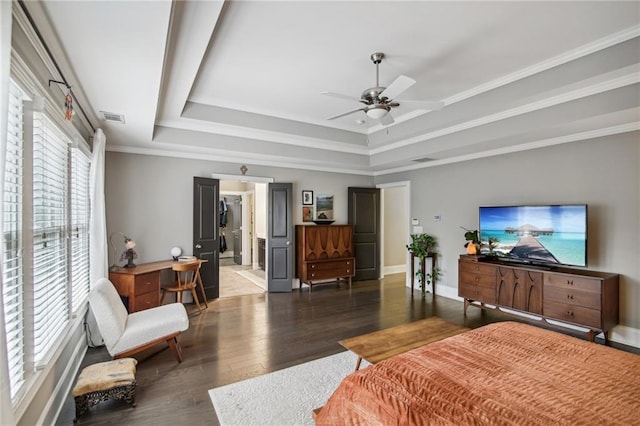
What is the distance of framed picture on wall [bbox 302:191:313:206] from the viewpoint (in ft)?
21.1

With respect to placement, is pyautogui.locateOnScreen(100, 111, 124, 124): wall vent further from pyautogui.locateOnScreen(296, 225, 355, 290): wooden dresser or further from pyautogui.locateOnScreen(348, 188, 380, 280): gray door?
pyautogui.locateOnScreen(348, 188, 380, 280): gray door

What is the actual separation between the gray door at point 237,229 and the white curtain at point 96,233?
5665mm

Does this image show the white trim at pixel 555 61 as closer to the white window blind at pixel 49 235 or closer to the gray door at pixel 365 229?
the gray door at pixel 365 229

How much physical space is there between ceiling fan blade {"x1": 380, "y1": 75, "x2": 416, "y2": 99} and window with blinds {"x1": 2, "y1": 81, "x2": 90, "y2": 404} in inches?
97.5

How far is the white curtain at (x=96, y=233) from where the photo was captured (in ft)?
11.2

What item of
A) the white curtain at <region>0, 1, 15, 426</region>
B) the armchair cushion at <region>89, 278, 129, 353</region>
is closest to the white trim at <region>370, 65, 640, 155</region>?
the white curtain at <region>0, 1, 15, 426</region>

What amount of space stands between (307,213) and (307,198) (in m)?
0.32

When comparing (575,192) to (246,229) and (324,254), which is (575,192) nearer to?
(324,254)

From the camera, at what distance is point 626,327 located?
3604 mm

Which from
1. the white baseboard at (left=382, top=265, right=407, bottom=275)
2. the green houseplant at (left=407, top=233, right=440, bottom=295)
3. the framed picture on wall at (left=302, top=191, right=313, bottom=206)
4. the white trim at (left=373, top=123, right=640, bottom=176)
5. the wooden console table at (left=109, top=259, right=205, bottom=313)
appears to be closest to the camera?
the white trim at (left=373, top=123, right=640, bottom=176)

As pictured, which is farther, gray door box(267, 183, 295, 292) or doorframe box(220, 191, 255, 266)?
doorframe box(220, 191, 255, 266)

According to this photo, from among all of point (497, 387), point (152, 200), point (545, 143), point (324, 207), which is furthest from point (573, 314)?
point (152, 200)

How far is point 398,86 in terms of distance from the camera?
263 cm

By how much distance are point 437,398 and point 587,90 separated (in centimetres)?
333
